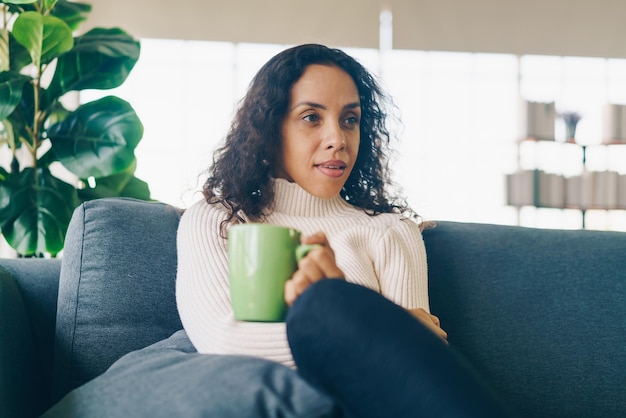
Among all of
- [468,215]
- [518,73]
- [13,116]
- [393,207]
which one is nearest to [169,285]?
[393,207]

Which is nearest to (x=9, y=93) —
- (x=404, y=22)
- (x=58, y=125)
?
(x=58, y=125)

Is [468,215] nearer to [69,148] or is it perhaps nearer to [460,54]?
[460,54]

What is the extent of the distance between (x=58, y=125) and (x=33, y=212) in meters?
0.29

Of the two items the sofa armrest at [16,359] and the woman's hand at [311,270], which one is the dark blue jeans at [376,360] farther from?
the sofa armrest at [16,359]

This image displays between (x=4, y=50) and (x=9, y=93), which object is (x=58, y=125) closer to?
(x=9, y=93)

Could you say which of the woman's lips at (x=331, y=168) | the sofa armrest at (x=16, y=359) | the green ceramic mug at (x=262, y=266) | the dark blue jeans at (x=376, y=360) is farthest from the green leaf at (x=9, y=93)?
the dark blue jeans at (x=376, y=360)

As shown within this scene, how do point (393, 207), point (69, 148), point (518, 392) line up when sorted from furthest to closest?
point (69, 148) → point (393, 207) → point (518, 392)

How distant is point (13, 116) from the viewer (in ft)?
7.22

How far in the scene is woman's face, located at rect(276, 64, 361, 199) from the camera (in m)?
1.48

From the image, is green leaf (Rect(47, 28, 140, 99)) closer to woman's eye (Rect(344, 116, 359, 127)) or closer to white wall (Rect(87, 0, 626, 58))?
woman's eye (Rect(344, 116, 359, 127))

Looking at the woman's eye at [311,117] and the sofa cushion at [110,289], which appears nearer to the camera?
the sofa cushion at [110,289]

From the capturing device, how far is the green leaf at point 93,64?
2172 mm

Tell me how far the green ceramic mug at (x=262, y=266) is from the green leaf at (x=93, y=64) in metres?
1.52

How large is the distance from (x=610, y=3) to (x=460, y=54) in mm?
1470
